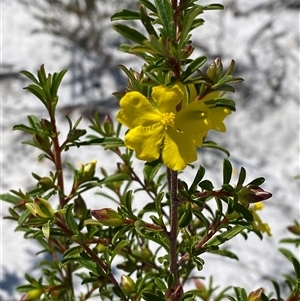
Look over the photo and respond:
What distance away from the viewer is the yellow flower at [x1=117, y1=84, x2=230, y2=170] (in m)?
0.88

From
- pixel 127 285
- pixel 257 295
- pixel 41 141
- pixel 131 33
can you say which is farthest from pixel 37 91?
pixel 257 295

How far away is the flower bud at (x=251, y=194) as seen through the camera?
96 centimetres

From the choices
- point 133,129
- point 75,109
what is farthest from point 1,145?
point 133,129

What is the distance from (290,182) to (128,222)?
7.64 feet

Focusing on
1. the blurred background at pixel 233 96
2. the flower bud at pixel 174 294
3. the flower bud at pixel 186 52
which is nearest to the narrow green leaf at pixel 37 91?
the flower bud at pixel 186 52

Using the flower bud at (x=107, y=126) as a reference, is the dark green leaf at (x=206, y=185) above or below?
below

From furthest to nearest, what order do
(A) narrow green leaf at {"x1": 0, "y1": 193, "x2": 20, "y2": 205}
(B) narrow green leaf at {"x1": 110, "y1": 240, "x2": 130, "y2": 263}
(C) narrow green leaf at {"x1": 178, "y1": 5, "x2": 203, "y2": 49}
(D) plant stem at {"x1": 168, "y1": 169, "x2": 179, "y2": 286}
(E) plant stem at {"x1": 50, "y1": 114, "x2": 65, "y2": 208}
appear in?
1. (A) narrow green leaf at {"x1": 0, "y1": 193, "x2": 20, "y2": 205}
2. (E) plant stem at {"x1": 50, "y1": 114, "x2": 65, "y2": 208}
3. (B) narrow green leaf at {"x1": 110, "y1": 240, "x2": 130, "y2": 263}
4. (D) plant stem at {"x1": 168, "y1": 169, "x2": 179, "y2": 286}
5. (C) narrow green leaf at {"x1": 178, "y1": 5, "x2": 203, "y2": 49}

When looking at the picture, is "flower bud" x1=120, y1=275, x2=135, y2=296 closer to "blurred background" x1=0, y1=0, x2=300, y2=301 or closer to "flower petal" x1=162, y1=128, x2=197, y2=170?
"flower petal" x1=162, y1=128, x2=197, y2=170

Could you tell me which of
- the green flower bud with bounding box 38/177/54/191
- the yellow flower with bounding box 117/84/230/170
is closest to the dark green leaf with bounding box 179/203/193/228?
the yellow flower with bounding box 117/84/230/170

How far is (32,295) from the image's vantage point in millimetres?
1294

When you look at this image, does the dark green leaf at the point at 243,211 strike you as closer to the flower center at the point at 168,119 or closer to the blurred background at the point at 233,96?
the flower center at the point at 168,119

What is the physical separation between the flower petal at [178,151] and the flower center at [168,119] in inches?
0.5

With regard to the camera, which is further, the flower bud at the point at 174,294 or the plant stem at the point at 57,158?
the plant stem at the point at 57,158

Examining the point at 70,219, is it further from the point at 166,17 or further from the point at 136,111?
the point at 166,17
